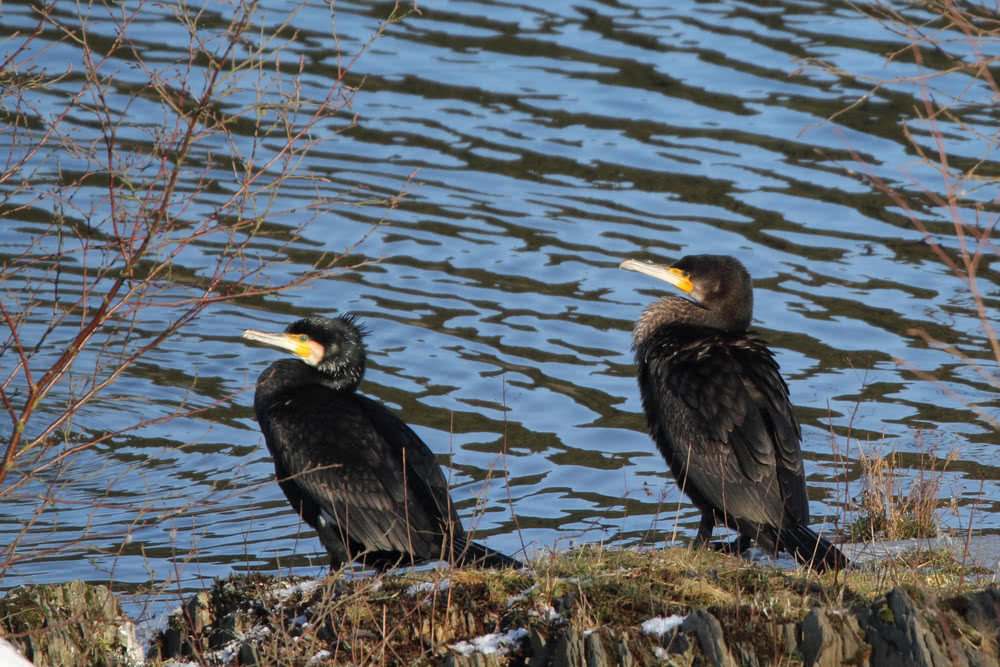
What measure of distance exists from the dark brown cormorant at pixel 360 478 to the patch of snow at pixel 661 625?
1.66m

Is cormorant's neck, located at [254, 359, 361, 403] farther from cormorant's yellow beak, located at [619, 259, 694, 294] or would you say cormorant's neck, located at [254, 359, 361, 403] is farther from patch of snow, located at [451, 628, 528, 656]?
patch of snow, located at [451, 628, 528, 656]

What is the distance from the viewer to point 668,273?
26.8ft

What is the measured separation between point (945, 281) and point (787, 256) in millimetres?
1319

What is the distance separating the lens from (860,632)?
447 centimetres

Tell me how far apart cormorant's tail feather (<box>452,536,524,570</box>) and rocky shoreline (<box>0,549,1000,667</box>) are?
1.33 feet

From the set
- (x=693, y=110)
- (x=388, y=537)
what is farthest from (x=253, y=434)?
(x=693, y=110)

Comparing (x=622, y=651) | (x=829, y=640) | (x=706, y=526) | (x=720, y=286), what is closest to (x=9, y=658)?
(x=622, y=651)

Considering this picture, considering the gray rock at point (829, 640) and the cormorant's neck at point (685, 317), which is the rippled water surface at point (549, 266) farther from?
the gray rock at point (829, 640)

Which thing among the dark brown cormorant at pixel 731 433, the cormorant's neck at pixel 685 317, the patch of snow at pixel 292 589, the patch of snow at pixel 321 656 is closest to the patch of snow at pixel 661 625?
the patch of snow at pixel 321 656

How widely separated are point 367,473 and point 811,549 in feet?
6.86

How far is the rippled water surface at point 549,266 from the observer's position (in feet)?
27.6

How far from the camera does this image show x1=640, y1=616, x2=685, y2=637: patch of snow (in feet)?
15.2

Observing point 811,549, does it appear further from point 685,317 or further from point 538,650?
point 538,650

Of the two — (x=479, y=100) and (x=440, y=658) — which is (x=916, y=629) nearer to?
(x=440, y=658)
